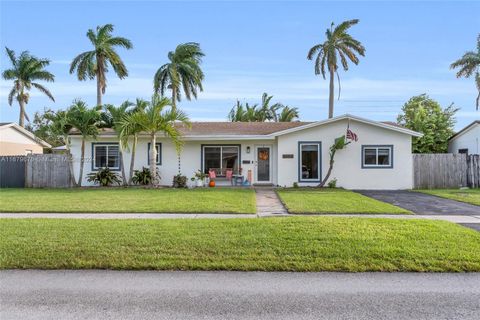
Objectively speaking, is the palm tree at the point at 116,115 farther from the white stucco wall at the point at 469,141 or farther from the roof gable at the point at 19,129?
the white stucco wall at the point at 469,141

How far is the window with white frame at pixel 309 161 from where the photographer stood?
18.3 metres

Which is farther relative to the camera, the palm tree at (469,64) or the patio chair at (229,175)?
the palm tree at (469,64)

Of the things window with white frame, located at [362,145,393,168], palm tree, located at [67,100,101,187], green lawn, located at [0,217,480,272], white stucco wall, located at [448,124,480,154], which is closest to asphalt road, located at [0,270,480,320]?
green lawn, located at [0,217,480,272]

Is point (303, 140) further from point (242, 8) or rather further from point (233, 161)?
point (242, 8)

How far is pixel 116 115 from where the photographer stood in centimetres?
1769

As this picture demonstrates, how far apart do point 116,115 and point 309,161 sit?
9.73 metres

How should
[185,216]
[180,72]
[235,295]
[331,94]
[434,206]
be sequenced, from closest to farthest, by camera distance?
[235,295]
[185,216]
[434,206]
[180,72]
[331,94]

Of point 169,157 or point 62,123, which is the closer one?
point 62,123

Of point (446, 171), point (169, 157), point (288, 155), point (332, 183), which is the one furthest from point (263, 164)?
point (446, 171)

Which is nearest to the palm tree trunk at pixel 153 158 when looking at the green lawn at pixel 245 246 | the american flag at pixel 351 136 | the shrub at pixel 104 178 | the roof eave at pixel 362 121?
the shrub at pixel 104 178

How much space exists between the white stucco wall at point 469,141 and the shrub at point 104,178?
20.7m

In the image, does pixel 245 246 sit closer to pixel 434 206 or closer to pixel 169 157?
pixel 434 206

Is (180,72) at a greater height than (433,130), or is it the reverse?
(180,72)

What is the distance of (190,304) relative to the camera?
4.20 metres
